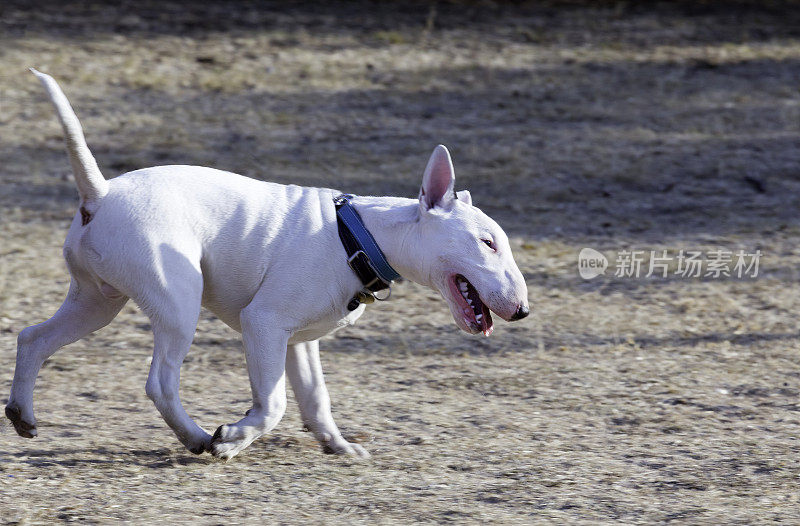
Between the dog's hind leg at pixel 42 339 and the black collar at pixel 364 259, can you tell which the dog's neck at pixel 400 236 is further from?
the dog's hind leg at pixel 42 339

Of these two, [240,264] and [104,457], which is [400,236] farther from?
[104,457]

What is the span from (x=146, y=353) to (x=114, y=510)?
222cm

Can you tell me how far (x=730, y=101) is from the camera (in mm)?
11734

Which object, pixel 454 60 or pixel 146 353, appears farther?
pixel 454 60

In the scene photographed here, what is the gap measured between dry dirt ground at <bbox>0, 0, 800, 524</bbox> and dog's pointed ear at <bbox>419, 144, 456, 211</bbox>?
113cm

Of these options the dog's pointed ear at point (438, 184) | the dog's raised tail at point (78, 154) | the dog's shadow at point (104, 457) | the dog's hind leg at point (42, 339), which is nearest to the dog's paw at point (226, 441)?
the dog's shadow at point (104, 457)

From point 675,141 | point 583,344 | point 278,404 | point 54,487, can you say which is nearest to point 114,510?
point 54,487

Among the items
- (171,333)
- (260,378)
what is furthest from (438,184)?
(171,333)

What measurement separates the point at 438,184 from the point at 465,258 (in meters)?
0.31

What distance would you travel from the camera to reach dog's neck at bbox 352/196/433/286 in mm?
4043

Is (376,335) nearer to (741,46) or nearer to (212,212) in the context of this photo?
(212,212)

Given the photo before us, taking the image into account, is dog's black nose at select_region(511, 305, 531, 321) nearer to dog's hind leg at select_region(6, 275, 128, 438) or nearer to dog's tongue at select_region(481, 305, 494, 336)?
dog's tongue at select_region(481, 305, 494, 336)

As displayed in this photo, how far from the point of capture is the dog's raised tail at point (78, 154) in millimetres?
3863

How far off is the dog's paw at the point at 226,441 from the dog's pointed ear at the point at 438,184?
1.15 m
